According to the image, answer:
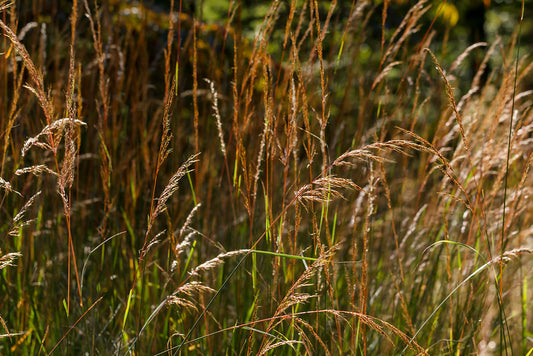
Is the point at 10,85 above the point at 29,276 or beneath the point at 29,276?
above

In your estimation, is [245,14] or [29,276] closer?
[29,276]

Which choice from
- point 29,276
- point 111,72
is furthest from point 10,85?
point 29,276

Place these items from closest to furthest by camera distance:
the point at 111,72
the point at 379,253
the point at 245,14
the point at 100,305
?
the point at 100,305 → the point at 379,253 → the point at 111,72 → the point at 245,14

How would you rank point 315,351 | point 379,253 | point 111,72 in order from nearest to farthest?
point 315,351
point 379,253
point 111,72

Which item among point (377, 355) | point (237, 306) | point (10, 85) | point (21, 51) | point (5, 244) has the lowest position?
point (377, 355)

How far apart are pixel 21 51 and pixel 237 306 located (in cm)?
89

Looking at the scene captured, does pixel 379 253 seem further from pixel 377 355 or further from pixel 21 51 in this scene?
pixel 21 51

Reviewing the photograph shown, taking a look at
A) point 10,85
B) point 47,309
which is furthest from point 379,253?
point 10,85

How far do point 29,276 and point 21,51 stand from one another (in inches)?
38.2

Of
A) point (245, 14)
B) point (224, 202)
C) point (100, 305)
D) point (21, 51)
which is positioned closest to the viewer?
point (21, 51)

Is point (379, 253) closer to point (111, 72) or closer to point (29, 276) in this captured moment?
point (29, 276)

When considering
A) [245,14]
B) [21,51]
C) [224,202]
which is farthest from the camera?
[245,14]

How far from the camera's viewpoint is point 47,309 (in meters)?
1.68

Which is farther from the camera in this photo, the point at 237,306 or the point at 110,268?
the point at 110,268
